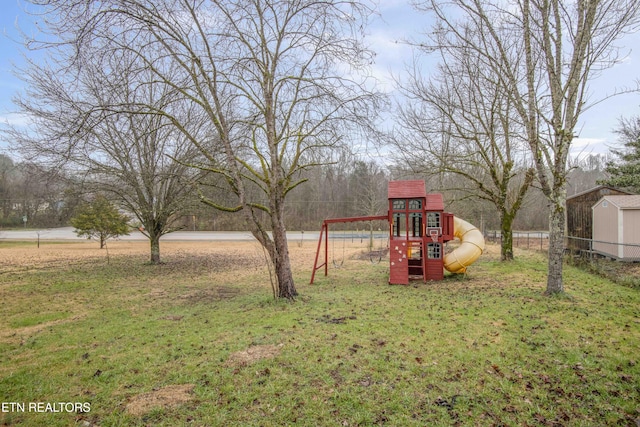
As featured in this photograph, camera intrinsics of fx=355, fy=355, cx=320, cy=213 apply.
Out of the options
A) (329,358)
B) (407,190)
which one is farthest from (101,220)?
(329,358)

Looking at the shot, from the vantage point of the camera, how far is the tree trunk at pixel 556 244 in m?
7.16

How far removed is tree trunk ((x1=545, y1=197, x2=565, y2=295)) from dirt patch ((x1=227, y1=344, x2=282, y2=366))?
586 centimetres

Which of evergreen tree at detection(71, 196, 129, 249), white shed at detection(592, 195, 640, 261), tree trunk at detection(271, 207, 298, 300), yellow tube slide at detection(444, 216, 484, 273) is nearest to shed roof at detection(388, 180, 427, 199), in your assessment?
yellow tube slide at detection(444, 216, 484, 273)

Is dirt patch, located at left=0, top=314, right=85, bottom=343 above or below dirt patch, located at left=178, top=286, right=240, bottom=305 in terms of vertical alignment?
above

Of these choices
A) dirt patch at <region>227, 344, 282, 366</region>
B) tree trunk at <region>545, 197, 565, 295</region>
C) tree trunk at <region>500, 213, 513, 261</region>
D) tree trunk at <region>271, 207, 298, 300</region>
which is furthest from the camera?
tree trunk at <region>500, 213, 513, 261</region>

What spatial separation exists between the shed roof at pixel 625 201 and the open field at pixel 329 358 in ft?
23.0

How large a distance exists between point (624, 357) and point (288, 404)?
407 cm

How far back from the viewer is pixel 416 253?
501 inches

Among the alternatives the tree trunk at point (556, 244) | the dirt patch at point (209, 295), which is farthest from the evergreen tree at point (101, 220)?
the tree trunk at point (556, 244)

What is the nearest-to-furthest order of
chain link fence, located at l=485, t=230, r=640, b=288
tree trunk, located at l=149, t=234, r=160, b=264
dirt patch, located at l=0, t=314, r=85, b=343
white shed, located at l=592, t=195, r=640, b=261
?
dirt patch, located at l=0, t=314, r=85, b=343 → chain link fence, located at l=485, t=230, r=640, b=288 → white shed, located at l=592, t=195, r=640, b=261 → tree trunk, located at l=149, t=234, r=160, b=264

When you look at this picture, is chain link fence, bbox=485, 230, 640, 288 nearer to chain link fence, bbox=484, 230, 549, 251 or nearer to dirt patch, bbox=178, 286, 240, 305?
chain link fence, bbox=484, 230, 549, 251

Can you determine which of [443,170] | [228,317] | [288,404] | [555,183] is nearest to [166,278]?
[228,317]

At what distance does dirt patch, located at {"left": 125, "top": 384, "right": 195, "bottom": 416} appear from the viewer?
11.2 ft

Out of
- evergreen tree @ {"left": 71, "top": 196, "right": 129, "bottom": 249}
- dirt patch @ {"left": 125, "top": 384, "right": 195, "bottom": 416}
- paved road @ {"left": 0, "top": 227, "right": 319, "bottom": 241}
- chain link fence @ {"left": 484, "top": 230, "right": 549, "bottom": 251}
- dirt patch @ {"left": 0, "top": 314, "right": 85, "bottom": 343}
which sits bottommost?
dirt patch @ {"left": 0, "top": 314, "right": 85, "bottom": 343}
